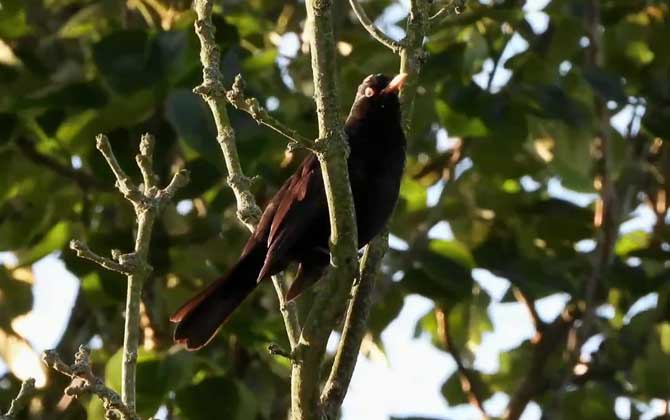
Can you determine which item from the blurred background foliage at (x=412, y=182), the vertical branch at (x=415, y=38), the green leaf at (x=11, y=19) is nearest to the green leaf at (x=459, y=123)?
the blurred background foliage at (x=412, y=182)

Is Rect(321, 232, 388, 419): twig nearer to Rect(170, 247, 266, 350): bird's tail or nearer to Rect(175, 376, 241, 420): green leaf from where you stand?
Rect(170, 247, 266, 350): bird's tail

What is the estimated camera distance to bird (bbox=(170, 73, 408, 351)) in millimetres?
3824

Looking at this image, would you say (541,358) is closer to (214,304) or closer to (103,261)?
(214,304)

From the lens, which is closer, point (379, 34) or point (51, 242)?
point (379, 34)

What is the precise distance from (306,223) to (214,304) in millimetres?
360

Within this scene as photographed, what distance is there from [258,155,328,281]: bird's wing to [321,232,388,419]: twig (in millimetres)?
349

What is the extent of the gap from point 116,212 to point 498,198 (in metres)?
1.48

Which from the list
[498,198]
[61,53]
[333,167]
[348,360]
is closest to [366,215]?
[348,360]

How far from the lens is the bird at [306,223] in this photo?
382 cm

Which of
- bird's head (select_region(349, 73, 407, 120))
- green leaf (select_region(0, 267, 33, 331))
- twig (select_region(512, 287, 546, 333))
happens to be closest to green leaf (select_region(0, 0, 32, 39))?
green leaf (select_region(0, 267, 33, 331))

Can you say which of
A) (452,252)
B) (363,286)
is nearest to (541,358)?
(452,252)

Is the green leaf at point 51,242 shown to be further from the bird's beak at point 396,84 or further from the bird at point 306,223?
the bird's beak at point 396,84

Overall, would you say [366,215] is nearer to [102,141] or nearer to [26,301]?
[102,141]

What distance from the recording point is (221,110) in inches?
125
